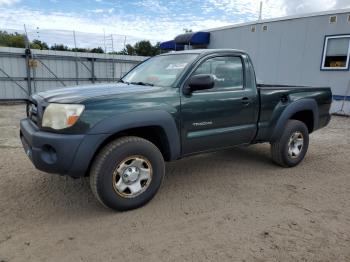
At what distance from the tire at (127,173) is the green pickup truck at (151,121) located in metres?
0.01

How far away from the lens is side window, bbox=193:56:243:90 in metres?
3.89

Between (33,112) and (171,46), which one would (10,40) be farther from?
(33,112)

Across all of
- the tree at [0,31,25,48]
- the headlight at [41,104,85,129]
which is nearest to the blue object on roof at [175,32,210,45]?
the headlight at [41,104,85,129]

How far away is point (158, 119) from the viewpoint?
3.25 meters

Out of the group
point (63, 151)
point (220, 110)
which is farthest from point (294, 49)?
point (63, 151)

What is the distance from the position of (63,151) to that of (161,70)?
177 centimetres

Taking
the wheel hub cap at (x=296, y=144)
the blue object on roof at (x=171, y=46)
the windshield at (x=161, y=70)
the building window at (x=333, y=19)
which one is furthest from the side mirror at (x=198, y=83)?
the blue object on roof at (x=171, y=46)

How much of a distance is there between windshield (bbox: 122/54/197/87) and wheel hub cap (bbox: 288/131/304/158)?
2.24 meters

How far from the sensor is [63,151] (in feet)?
9.23

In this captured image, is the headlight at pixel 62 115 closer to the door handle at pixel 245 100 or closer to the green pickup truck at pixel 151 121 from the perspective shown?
the green pickup truck at pixel 151 121

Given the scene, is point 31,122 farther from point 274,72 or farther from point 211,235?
point 274,72

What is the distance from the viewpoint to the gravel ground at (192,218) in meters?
2.59

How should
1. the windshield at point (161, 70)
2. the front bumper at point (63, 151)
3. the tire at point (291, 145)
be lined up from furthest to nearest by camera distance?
the tire at point (291, 145)
the windshield at point (161, 70)
the front bumper at point (63, 151)

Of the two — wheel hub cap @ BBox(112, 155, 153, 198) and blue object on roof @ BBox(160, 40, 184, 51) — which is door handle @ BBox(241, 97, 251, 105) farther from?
blue object on roof @ BBox(160, 40, 184, 51)
